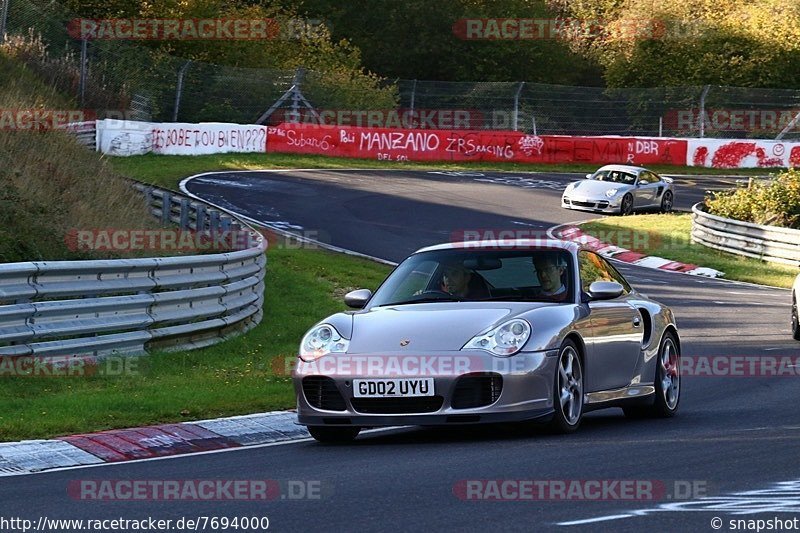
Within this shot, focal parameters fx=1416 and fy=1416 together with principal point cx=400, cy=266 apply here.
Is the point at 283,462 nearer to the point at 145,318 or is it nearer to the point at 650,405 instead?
the point at 650,405

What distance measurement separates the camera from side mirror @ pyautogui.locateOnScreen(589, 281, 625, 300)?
9.89m

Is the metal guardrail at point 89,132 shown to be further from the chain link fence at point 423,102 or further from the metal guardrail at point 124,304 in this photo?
the metal guardrail at point 124,304

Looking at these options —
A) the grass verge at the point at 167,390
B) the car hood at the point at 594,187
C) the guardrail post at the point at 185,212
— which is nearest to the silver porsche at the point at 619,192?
the car hood at the point at 594,187

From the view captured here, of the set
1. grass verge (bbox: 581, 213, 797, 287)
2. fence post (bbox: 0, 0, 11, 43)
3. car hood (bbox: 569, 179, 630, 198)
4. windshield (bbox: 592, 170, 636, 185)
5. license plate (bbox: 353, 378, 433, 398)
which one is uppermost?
fence post (bbox: 0, 0, 11, 43)

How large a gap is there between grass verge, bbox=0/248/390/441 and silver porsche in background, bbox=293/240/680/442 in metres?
1.48

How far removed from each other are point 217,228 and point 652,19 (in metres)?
53.0

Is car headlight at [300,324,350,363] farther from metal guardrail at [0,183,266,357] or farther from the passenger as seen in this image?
metal guardrail at [0,183,266,357]

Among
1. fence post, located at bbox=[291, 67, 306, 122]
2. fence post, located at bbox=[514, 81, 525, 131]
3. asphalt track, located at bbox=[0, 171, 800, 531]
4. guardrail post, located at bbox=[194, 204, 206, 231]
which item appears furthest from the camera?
fence post, located at bbox=[514, 81, 525, 131]

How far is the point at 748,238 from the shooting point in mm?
29688

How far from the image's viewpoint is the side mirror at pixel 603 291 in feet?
32.4

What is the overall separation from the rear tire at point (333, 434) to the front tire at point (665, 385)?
2.39 m

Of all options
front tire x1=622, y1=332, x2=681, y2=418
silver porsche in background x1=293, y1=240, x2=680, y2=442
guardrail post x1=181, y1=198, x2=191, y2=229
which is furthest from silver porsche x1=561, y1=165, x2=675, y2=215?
silver porsche in background x1=293, y1=240, x2=680, y2=442

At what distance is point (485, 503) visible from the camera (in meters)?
6.78

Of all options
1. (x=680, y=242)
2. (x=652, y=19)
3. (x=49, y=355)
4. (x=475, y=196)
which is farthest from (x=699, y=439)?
(x=652, y=19)
